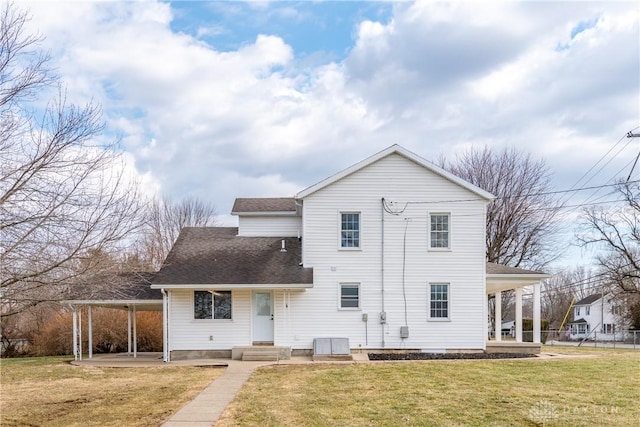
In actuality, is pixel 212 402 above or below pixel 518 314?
above

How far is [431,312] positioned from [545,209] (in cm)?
1770

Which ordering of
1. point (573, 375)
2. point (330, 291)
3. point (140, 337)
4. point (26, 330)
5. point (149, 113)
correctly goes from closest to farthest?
1. point (573, 375)
2. point (149, 113)
3. point (330, 291)
4. point (140, 337)
5. point (26, 330)

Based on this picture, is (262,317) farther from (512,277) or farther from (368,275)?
(512,277)

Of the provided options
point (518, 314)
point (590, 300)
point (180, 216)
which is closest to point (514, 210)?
point (518, 314)

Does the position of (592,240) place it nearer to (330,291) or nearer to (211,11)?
(330,291)

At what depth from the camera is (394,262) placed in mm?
20219

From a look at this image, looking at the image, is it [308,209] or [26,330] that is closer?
[308,209]

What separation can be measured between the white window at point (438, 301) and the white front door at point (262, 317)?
5922 mm

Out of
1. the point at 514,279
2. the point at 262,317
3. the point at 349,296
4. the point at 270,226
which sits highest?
the point at 270,226

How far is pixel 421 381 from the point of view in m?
13.2

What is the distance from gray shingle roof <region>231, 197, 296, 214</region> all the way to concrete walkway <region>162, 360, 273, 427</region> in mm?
7760

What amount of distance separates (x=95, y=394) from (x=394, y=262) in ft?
36.8

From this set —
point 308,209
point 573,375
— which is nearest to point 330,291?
point 308,209

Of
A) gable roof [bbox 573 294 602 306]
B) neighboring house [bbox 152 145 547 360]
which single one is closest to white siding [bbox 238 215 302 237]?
neighboring house [bbox 152 145 547 360]
